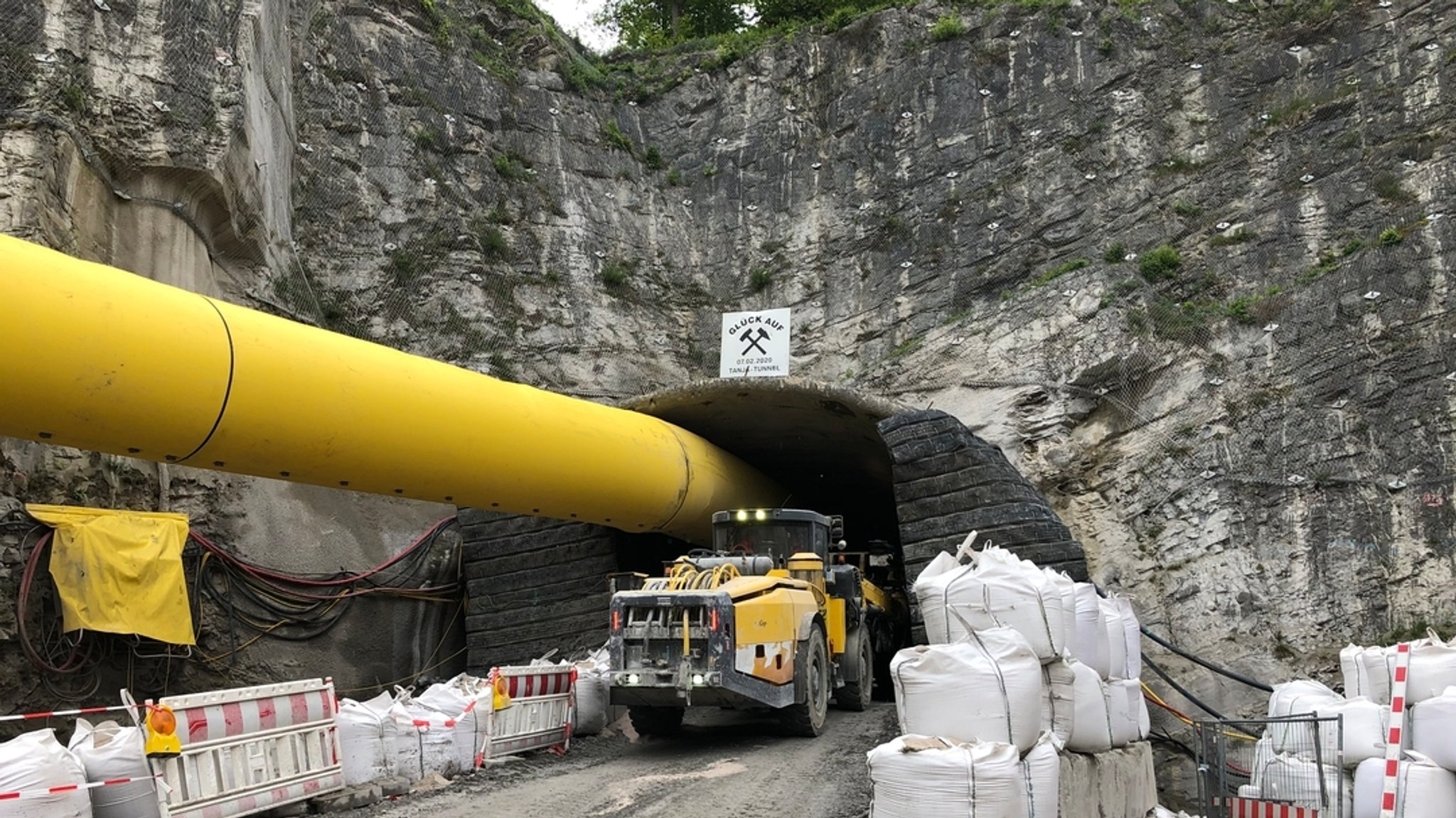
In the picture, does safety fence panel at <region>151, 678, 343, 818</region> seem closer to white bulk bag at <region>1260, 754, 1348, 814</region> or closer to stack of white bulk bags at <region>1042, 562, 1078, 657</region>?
stack of white bulk bags at <region>1042, 562, 1078, 657</region>

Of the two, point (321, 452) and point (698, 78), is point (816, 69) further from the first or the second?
point (321, 452)

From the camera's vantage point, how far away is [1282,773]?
7945 millimetres

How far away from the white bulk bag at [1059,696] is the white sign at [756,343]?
837cm

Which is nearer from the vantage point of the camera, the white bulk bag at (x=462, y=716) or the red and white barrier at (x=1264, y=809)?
the red and white barrier at (x=1264, y=809)

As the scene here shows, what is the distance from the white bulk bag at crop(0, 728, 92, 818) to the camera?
553 cm

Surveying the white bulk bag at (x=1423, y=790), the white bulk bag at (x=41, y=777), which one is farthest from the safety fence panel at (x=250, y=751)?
the white bulk bag at (x=1423, y=790)

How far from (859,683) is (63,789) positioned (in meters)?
7.95

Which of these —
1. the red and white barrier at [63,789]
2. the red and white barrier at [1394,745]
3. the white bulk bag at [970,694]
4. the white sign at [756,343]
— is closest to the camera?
the red and white barrier at [63,789]

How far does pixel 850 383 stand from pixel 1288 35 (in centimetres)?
1038

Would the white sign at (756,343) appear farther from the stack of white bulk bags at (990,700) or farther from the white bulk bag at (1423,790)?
the white bulk bag at (1423,790)

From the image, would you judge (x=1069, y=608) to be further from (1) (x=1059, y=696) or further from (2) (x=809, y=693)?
(2) (x=809, y=693)

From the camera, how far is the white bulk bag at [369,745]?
7.93 m

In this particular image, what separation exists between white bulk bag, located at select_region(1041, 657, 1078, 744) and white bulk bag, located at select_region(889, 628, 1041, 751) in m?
0.65

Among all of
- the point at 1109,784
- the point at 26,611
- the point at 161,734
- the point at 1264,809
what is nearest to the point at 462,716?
the point at 161,734
